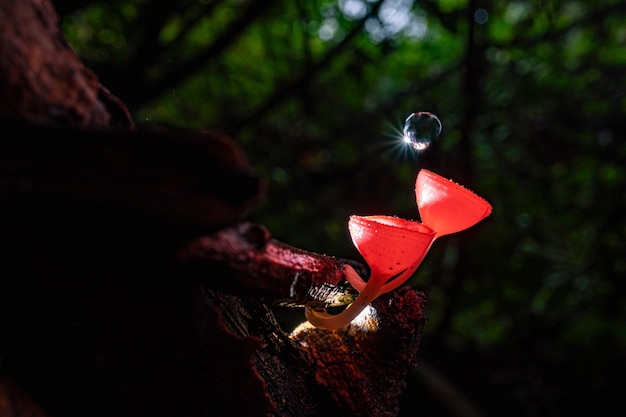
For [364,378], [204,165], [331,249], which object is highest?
[204,165]

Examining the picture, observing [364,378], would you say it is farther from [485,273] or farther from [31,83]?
[485,273]

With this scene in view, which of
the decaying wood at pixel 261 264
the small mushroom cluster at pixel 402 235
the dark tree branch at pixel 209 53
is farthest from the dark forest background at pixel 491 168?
the decaying wood at pixel 261 264

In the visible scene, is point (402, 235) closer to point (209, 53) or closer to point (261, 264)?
point (261, 264)

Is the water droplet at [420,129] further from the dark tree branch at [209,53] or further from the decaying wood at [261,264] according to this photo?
the dark tree branch at [209,53]

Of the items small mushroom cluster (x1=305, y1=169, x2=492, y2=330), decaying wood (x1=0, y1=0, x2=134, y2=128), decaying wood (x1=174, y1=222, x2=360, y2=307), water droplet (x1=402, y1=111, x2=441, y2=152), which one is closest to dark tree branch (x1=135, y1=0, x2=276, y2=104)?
water droplet (x1=402, y1=111, x2=441, y2=152)

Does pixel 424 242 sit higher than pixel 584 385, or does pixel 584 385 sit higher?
pixel 424 242

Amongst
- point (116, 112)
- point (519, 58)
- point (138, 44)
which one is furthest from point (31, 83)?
point (519, 58)
